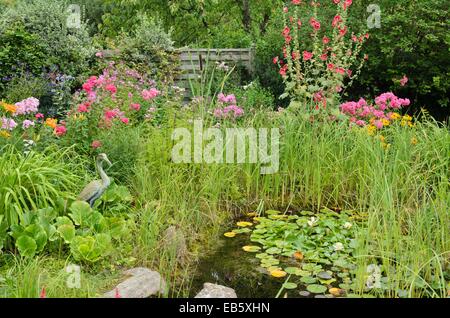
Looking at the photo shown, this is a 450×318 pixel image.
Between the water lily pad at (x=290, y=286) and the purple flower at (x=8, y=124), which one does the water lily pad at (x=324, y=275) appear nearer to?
the water lily pad at (x=290, y=286)

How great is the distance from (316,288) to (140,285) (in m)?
1.06

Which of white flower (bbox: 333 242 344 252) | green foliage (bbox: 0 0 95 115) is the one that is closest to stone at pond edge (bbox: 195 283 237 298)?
white flower (bbox: 333 242 344 252)

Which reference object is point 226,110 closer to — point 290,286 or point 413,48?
point 290,286

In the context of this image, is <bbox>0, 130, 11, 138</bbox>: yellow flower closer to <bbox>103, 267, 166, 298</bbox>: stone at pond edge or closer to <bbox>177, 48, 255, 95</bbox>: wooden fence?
<bbox>103, 267, 166, 298</bbox>: stone at pond edge

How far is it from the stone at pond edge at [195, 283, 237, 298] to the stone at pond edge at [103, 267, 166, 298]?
9.5 inches

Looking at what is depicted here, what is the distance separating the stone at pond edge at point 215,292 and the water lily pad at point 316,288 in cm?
46

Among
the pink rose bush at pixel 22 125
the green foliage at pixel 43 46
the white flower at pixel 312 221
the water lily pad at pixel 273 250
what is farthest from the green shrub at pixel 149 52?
the water lily pad at pixel 273 250

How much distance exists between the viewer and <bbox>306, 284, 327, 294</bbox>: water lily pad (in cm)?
330

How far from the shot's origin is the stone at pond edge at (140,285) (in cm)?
315

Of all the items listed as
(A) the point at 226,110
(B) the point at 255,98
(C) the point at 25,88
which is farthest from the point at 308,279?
(C) the point at 25,88

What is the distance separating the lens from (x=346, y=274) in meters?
3.48

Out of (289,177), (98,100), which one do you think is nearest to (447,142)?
(289,177)
